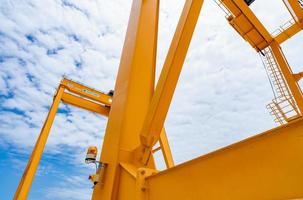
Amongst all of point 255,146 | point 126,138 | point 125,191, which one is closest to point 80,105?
point 126,138

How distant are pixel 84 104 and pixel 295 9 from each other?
21.5ft

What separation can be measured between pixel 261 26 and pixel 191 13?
5.47 meters

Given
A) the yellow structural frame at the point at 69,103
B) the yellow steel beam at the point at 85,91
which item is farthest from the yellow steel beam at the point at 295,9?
the yellow steel beam at the point at 85,91

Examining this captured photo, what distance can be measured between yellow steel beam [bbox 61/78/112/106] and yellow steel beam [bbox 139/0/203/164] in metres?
4.63

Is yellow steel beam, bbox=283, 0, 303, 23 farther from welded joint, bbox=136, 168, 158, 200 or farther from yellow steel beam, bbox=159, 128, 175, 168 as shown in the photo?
welded joint, bbox=136, 168, 158, 200

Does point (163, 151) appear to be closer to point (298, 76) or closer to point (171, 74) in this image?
point (171, 74)

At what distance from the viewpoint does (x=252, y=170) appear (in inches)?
37.1

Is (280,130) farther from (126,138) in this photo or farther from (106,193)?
(106,193)

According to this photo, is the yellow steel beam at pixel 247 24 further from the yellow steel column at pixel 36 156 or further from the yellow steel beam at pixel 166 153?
the yellow steel column at pixel 36 156

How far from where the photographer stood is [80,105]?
607 cm

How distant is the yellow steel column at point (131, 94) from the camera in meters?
2.16

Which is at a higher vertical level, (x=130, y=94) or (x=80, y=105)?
(x=80, y=105)

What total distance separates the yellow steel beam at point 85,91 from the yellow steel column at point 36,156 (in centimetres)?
21

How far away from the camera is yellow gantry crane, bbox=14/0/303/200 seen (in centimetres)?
87
